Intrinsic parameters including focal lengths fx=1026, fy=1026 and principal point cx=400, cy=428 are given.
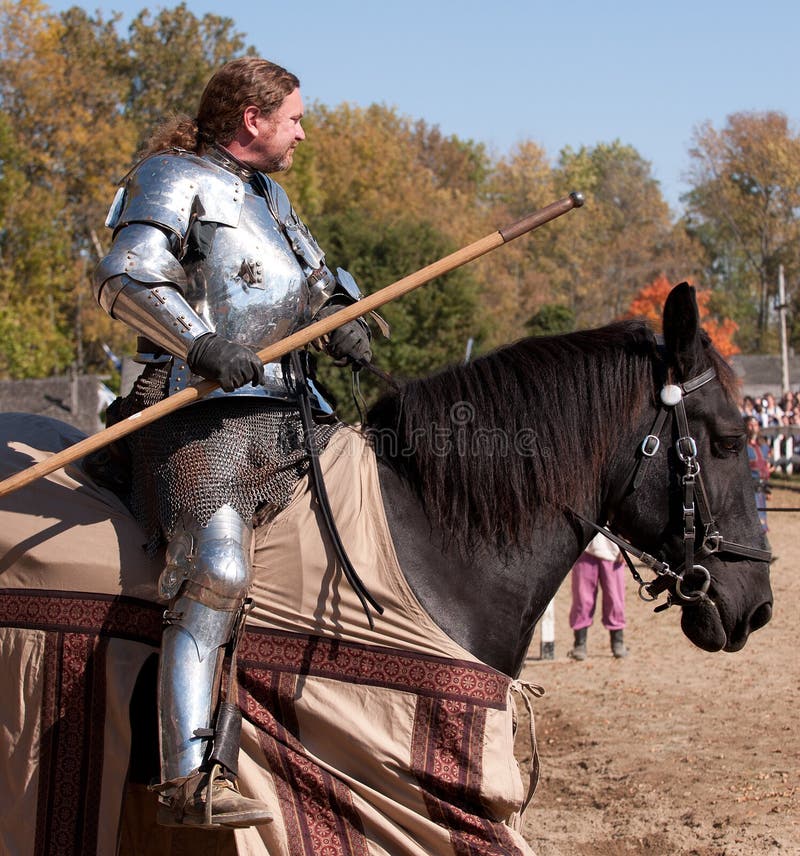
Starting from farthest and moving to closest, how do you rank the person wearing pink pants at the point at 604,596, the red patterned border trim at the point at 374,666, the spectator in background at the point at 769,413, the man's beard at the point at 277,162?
the spectator in background at the point at 769,413 → the person wearing pink pants at the point at 604,596 → the man's beard at the point at 277,162 → the red patterned border trim at the point at 374,666

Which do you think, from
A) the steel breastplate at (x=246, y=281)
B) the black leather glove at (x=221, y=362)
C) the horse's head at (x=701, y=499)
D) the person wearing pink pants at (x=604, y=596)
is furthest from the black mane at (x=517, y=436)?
the person wearing pink pants at (x=604, y=596)

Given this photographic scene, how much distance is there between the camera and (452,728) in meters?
2.75

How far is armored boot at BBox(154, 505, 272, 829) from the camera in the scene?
2.68 m

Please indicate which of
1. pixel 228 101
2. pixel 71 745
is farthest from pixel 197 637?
pixel 228 101

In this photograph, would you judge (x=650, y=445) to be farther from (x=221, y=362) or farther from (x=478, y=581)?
(x=221, y=362)

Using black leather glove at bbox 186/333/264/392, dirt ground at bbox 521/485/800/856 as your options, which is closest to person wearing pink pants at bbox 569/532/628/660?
dirt ground at bbox 521/485/800/856

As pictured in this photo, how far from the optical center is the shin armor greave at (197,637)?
271cm

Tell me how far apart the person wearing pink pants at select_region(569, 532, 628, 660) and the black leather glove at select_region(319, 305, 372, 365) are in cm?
513

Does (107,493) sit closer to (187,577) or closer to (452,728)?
(187,577)

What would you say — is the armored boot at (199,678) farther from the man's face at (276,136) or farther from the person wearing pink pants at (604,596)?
the person wearing pink pants at (604,596)

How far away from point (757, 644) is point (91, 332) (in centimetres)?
3023

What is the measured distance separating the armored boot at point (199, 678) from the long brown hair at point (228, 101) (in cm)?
118

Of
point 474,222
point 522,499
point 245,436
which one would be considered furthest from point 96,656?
point 474,222

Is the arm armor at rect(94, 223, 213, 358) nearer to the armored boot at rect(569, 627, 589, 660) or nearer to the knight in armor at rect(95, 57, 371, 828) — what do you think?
the knight in armor at rect(95, 57, 371, 828)
